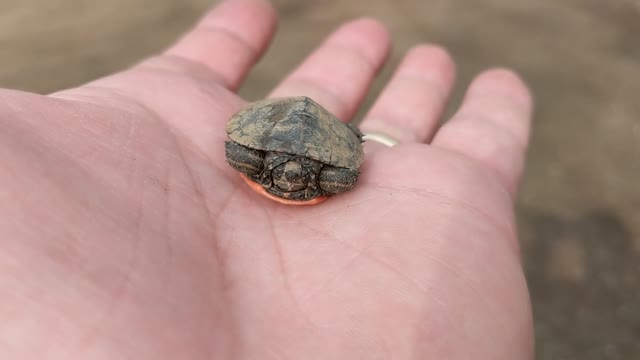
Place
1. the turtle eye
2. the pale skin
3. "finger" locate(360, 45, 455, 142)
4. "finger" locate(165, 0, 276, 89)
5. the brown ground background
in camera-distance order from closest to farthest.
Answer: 1. the pale skin
2. the turtle eye
3. "finger" locate(360, 45, 455, 142)
4. "finger" locate(165, 0, 276, 89)
5. the brown ground background

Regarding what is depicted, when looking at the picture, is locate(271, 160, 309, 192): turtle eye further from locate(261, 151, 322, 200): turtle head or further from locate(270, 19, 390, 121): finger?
locate(270, 19, 390, 121): finger

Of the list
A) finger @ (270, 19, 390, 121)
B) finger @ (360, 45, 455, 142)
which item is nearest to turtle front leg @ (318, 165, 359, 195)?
finger @ (360, 45, 455, 142)

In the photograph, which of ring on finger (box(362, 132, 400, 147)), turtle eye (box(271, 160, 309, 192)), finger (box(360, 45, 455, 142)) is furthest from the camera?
finger (box(360, 45, 455, 142))

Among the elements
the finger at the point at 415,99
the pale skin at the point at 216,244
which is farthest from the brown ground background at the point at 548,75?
the pale skin at the point at 216,244

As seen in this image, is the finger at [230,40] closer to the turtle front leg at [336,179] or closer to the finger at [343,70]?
the finger at [343,70]

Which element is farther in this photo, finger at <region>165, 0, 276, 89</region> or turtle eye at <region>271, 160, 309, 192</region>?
finger at <region>165, 0, 276, 89</region>

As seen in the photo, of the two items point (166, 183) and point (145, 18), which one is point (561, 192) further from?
point (145, 18)

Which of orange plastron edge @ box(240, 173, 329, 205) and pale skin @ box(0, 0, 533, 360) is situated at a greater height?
pale skin @ box(0, 0, 533, 360)

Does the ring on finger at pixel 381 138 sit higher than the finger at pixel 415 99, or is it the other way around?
the finger at pixel 415 99
